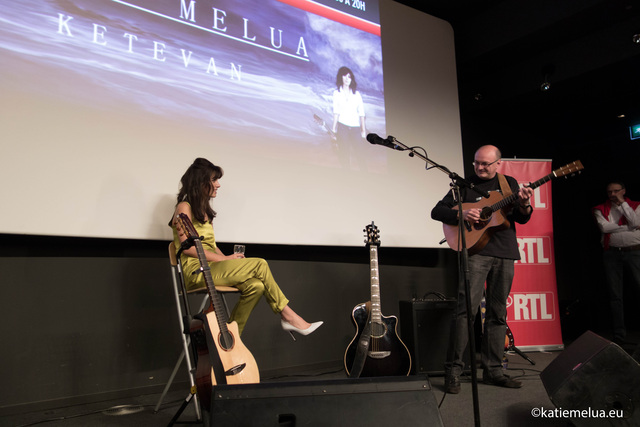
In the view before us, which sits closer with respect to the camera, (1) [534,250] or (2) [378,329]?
(2) [378,329]

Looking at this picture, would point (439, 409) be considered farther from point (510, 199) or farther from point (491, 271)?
point (510, 199)

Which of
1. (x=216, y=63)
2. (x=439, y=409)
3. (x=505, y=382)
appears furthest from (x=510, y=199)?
(x=216, y=63)

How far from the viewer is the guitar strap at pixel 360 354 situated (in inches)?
116

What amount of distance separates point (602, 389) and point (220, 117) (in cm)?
270

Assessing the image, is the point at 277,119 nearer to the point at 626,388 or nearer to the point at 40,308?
the point at 40,308

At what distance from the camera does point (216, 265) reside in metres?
2.67

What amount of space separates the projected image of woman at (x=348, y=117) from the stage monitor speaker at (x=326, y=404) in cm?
267

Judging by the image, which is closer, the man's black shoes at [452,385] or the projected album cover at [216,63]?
the projected album cover at [216,63]

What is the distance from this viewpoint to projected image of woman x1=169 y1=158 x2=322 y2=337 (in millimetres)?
2637

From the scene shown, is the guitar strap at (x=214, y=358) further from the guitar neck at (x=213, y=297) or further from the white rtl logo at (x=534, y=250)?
the white rtl logo at (x=534, y=250)

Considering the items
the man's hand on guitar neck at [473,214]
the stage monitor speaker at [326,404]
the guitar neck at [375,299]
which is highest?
the man's hand on guitar neck at [473,214]

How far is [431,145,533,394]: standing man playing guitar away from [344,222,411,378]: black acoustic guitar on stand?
1.10ft

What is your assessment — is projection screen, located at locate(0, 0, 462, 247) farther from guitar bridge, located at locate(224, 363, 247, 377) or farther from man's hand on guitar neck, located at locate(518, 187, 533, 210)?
man's hand on guitar neck, located at locate(518, 187, 533, 210)

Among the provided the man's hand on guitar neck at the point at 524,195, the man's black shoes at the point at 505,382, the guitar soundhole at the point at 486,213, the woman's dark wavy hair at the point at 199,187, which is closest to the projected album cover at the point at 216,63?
the woman's dark wavy hair at the point at 199,187
